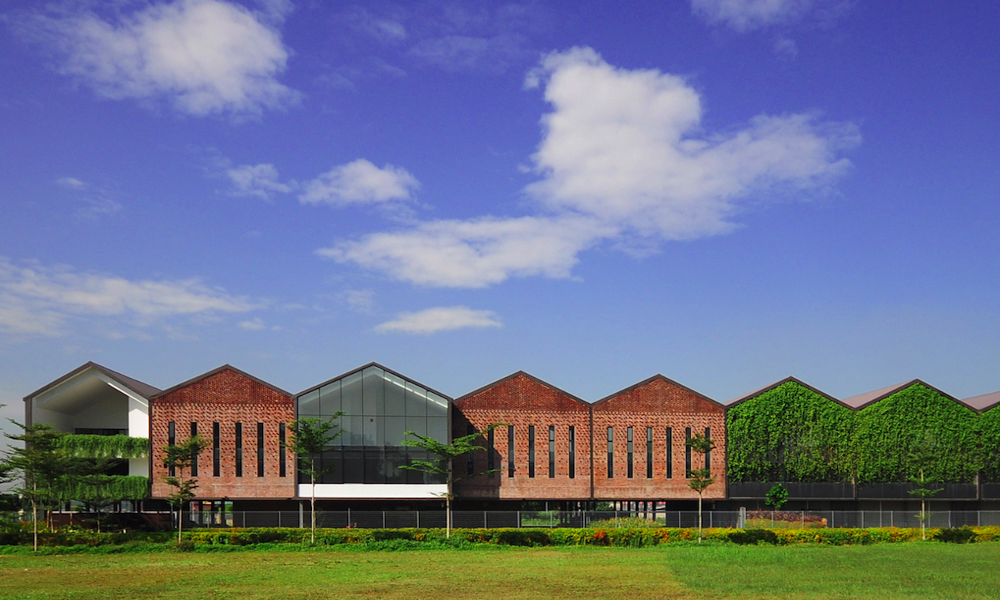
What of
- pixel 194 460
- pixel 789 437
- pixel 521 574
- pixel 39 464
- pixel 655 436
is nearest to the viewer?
pixel 521 574

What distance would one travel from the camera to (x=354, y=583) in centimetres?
3019

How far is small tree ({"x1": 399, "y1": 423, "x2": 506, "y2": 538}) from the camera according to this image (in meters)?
49.8

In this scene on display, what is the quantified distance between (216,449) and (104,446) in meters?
6.53

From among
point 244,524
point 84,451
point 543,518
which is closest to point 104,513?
point 84,451

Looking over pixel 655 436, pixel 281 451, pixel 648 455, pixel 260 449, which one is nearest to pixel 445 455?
pixel 281 451

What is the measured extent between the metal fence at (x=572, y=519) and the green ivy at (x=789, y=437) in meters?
3.05

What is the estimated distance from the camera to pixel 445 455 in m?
50.4

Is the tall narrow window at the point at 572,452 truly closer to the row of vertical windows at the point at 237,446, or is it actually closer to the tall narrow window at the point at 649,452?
the tall narrow window at the point at 649,452

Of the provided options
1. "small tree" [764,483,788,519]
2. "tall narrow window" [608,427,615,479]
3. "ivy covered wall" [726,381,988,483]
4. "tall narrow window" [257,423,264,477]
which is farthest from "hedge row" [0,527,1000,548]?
"ivy covered wall" [726,381,988,483]

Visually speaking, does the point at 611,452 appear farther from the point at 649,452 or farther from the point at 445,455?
the point at 445,455

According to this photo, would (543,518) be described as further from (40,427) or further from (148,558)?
(40,427)

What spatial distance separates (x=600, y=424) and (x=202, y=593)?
108 feet

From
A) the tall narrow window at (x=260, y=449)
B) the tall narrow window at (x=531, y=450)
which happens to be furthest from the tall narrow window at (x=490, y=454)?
the tall narrow window at (x=260, y=449)

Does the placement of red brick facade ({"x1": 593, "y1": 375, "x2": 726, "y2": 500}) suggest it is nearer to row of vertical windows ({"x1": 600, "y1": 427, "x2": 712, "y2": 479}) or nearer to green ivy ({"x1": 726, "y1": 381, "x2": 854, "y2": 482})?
row of vertical windows ({"x1": 600, "y1": 427, "x2": 712, "y2": 479})
